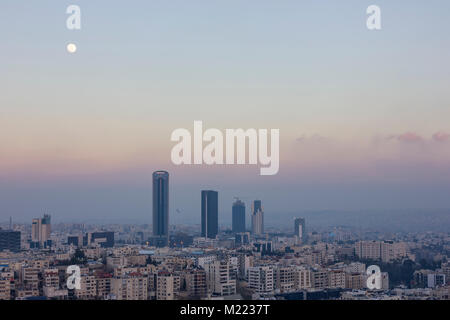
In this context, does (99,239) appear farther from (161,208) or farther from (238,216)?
(238,216)

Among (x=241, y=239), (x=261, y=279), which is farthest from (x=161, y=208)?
(x=261, y=279)

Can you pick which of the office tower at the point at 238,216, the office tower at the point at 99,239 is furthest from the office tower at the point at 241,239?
the office tower at the point at 99,239

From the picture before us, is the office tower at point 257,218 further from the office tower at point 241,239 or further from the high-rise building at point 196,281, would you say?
the high-rise building at point 196,281

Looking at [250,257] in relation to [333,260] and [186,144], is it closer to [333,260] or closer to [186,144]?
[333,260]

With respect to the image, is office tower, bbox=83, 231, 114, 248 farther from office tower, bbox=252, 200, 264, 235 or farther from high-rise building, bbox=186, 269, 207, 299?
high-rise building, bbox=186, 269, 207, 299

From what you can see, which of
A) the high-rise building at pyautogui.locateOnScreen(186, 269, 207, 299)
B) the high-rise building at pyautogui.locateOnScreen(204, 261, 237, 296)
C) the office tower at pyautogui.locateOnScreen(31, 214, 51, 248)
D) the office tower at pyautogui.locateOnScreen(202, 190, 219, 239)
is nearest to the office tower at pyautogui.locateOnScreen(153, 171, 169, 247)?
the office tower at pyautogui.locateOnScreen(202, 190, 219, 239)
